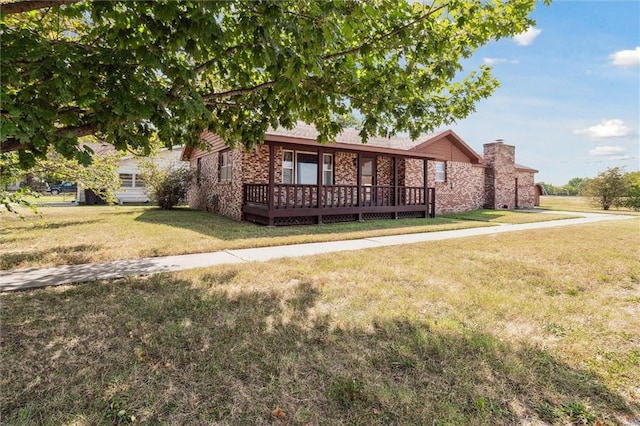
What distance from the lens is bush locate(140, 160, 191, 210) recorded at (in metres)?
18.3

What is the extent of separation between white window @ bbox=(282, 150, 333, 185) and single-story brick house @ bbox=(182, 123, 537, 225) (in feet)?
0.14

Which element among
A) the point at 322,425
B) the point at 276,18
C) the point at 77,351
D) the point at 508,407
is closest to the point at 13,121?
the point at 77,351

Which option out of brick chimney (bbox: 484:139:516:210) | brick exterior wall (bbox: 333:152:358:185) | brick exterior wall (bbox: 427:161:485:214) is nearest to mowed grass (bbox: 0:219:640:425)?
brick exterior wall (bbox: 333:152:358:185)

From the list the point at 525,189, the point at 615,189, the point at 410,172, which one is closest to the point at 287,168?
the point at 410,172

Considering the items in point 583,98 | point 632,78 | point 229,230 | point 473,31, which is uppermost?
point 583,98

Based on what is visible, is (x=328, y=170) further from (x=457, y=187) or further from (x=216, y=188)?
(x=457, y=187)

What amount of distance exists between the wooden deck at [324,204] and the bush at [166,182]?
26.0 ft

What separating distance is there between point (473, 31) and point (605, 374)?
3.90 metres

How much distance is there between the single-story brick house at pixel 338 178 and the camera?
11906mm

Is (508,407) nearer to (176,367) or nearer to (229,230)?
(176,367)

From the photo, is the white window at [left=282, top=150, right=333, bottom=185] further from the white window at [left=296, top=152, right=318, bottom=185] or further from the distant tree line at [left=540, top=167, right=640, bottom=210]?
the distant tree line at [left=540, top=167, right=640, bottom=210]

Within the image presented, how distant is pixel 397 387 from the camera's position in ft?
7.50

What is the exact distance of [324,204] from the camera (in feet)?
41.0

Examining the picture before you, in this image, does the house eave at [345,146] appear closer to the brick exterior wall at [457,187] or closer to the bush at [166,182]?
the brick exterior wall at [457,187]
